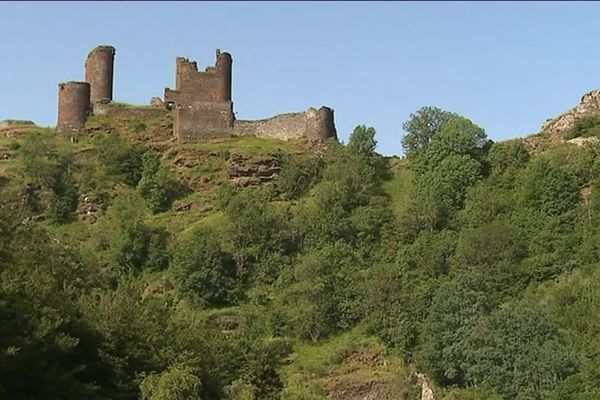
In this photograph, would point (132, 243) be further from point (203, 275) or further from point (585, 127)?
point (585, 127)

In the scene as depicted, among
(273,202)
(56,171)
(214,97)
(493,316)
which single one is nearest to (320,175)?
(273,202)

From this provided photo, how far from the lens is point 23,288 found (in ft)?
104

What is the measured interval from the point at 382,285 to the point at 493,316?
6.99m

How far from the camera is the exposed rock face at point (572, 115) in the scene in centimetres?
6234

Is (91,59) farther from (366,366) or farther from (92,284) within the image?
(366,366)

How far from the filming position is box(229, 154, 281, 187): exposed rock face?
60531mm

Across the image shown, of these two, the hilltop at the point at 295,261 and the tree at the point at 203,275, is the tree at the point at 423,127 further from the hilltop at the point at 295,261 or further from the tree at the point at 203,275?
the tree at the point at 203,275

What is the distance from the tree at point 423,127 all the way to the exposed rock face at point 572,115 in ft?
19.7

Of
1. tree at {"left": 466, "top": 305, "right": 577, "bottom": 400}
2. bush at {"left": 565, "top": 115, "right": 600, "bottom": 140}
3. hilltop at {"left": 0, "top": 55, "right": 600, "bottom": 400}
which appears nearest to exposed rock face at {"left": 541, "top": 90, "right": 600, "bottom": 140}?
hilltop at {"left": 0, "top": 55, "right": 600, "bottom": 400}

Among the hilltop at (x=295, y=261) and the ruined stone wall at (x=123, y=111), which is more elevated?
the ruined stone wall at (x=123, y=111)

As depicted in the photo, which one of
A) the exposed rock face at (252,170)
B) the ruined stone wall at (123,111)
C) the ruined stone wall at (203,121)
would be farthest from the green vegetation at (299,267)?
the ruined stone wall at (203,121)

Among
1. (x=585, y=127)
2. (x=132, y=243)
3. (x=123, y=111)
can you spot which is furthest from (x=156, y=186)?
(x=585, y=127)

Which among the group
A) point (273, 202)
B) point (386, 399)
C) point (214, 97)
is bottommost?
point (386, 399)

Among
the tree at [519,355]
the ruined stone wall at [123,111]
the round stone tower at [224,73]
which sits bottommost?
the tree at [519,355]
